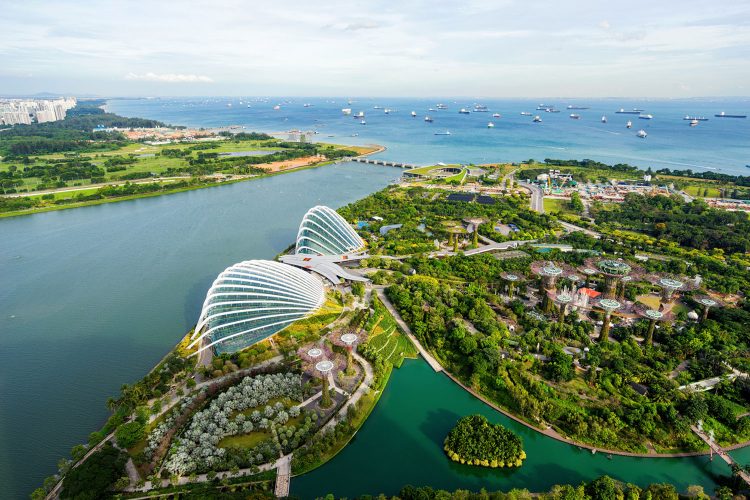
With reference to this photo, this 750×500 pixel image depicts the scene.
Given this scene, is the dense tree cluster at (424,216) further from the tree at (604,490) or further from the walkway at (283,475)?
the tree at (604,490)

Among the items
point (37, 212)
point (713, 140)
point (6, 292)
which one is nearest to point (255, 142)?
point (37, 212)

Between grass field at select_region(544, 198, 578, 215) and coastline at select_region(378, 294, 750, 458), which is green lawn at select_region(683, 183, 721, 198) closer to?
grass field at select_region(544, 198, 578, 215)

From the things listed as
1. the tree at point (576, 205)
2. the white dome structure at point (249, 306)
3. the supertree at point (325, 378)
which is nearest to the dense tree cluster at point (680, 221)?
the tree at point (576, 205)

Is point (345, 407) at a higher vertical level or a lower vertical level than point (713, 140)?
lower

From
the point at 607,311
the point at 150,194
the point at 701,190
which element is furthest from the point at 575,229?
the point at 150,194

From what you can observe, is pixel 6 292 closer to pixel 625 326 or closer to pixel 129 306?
pixel 129 306

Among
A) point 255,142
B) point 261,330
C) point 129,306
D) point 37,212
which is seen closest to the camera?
point 261,330

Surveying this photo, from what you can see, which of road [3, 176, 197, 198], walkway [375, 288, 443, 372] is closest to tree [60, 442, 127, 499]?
walkway [375, 288, 443, 372]

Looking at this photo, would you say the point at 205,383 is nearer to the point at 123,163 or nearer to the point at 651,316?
the point at 651,316
